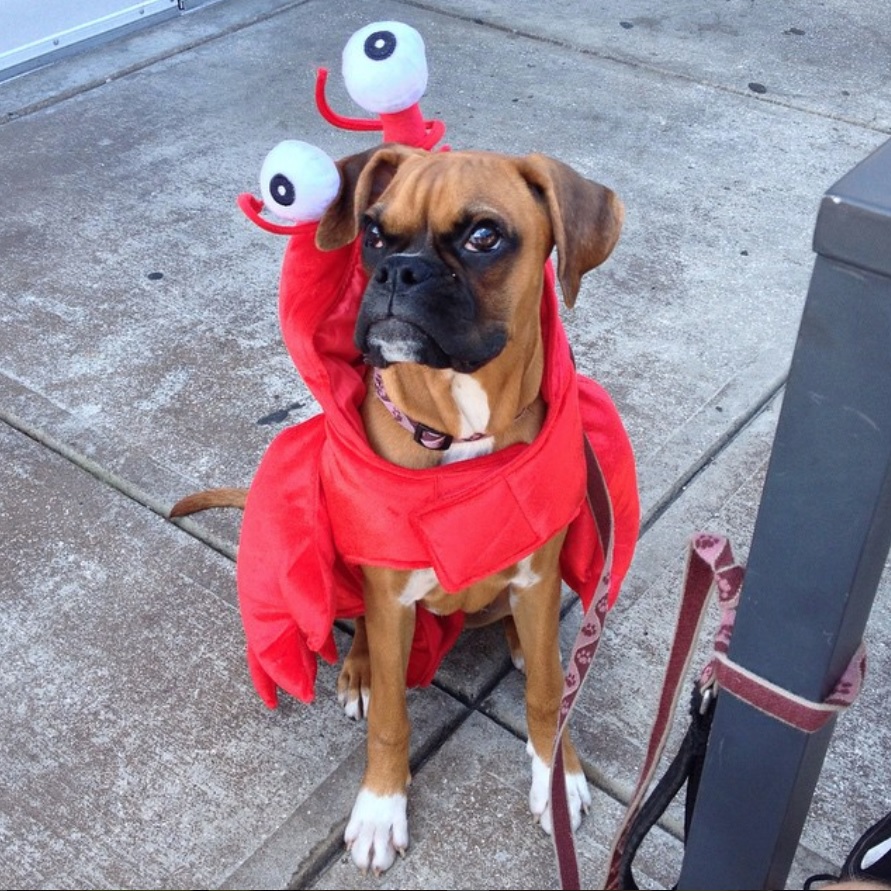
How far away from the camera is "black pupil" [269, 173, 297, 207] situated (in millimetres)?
2113

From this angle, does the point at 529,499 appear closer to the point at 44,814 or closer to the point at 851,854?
the point at 851,854

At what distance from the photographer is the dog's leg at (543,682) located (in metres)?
2.45

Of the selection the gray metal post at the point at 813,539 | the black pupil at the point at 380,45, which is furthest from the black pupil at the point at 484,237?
the gray metal post at the point at 813,539

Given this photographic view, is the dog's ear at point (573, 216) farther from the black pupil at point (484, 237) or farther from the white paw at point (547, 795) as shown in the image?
the white paw at point (547, 795)

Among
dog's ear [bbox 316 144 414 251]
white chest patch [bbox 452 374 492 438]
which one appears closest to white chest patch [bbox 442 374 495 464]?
white chest patch [bbox 452 374 492 438]

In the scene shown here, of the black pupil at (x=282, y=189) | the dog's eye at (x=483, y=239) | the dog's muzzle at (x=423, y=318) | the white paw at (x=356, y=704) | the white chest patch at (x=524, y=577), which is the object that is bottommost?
the white paw at (x=356, y=704)

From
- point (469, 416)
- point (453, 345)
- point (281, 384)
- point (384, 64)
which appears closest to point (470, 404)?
point (469, 416)

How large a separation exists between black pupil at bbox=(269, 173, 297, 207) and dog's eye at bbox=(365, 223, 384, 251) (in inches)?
6.3

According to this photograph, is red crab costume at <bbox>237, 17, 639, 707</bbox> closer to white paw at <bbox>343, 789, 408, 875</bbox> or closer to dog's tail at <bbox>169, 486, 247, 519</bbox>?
white paw at <bbox>343, 789, 408, 875</bbox>

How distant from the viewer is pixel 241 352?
154 inches

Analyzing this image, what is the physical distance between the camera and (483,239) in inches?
83.5

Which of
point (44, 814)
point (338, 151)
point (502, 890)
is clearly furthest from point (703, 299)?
point (44, 814)

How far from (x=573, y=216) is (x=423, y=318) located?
38 cm

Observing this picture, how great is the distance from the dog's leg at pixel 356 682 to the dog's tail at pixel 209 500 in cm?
54
